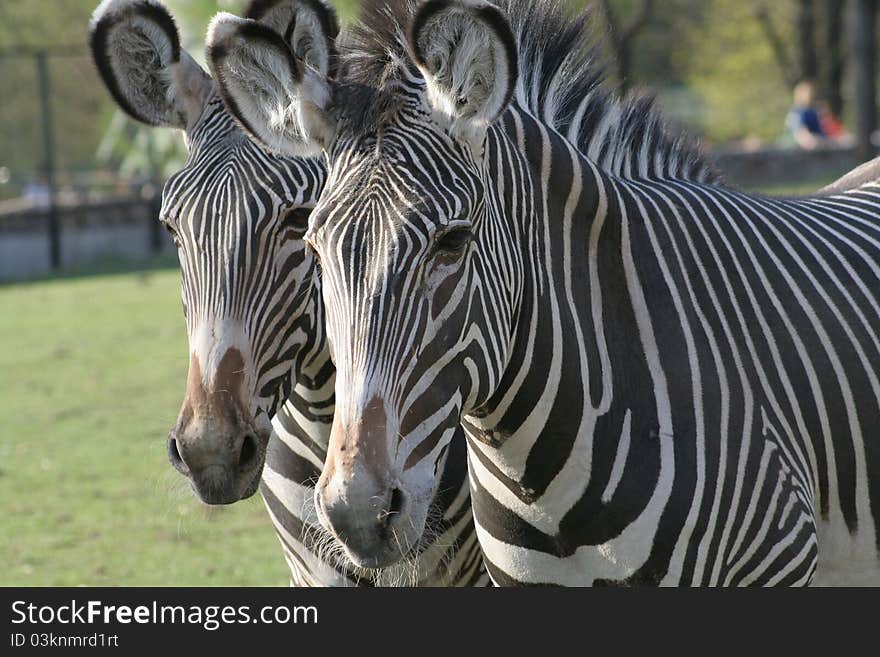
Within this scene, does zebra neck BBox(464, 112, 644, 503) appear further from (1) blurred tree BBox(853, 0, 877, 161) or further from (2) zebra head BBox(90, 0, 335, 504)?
(1) blurred tree BBox(853, 0, 877, 161)

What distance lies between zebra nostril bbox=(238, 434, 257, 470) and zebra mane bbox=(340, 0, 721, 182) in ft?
3.47

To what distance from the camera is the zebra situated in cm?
338

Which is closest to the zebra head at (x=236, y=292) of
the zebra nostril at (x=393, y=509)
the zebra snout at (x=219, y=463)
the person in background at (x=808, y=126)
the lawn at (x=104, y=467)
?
the zebra snout at (x=219, y=463)

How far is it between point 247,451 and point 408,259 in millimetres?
1004

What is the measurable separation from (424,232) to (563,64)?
3.77ft

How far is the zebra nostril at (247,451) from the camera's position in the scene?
3387 mm

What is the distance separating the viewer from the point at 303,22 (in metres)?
3.92

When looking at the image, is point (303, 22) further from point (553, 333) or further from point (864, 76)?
point (864, 76)

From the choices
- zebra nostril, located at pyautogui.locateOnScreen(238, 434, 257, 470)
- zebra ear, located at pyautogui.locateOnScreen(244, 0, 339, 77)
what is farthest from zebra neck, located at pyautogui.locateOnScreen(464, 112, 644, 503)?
zebra ear, located at pyautogui.locateOnScreen(244, 0, 339, 77)

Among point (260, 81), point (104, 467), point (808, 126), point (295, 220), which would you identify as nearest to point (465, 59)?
point (260, 81)

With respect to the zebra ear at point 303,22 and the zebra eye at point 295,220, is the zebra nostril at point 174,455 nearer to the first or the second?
the zebra eye at point 295,220

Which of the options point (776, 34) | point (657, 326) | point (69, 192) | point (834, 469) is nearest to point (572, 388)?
point (657, 326)

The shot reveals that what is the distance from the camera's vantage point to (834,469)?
10.9 feet

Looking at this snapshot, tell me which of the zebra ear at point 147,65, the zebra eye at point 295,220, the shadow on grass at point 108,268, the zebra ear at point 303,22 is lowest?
the shadow on grass at point 108,268
